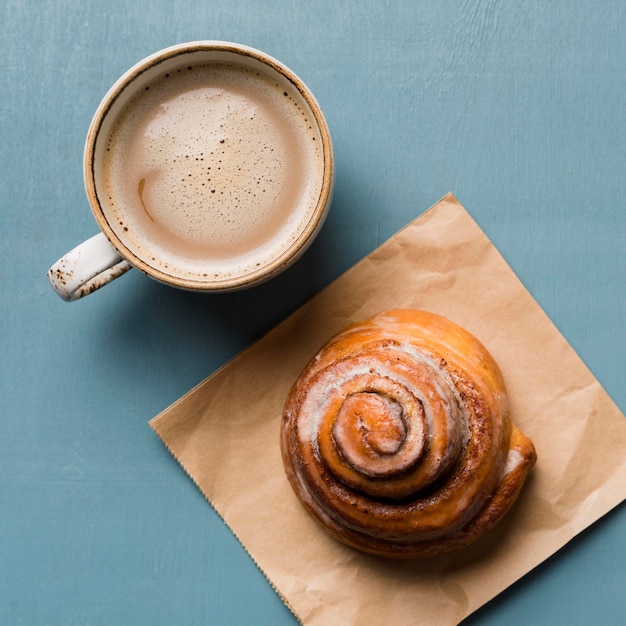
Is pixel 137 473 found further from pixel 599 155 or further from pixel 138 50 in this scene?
pixel 599 155

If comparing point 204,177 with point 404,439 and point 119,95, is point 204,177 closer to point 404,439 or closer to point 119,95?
point 119,95

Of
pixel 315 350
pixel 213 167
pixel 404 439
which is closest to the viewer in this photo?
pixel 404 439

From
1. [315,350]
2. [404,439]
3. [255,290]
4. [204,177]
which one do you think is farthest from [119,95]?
[404,439]

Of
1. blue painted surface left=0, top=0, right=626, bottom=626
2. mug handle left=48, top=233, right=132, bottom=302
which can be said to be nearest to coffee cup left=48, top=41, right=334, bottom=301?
mug handle left=48, top=233, right=132, bottom=302

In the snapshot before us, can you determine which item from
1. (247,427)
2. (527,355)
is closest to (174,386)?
(247,427)

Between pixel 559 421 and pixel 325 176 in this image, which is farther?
pixel 559 421

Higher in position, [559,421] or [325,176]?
[325,176]
